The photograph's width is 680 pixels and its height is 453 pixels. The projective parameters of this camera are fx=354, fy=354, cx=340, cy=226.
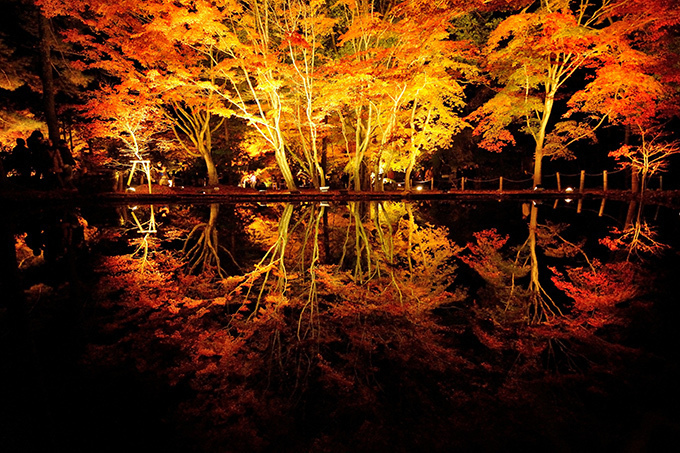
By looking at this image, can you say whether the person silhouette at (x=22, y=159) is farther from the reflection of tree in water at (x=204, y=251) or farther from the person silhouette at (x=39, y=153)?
the reflection of tree in water at (x=204, y=251)

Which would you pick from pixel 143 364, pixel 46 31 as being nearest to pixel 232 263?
pixel 143 364

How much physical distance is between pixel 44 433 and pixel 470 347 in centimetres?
346

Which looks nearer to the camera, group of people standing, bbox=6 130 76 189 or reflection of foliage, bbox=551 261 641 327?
reflection of foliage, bbox=551 261 641 327

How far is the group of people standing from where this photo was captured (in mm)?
11734

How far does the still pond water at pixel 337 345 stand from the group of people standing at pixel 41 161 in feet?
17.1

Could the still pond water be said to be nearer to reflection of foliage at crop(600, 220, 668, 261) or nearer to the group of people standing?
reflection of foliage at crop(600, 220, 668, 261)

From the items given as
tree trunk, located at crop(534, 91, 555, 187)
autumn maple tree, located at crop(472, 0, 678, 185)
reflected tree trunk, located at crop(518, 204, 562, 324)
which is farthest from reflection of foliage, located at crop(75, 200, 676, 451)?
tree trunk, located at crop(534, 91, 555, 187)

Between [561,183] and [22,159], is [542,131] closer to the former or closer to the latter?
[561,183]

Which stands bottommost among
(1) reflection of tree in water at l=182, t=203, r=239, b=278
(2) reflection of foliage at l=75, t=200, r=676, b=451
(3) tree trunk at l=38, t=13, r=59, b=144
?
(2) reflection of foliage at l=75, t=200, r=676, b=451

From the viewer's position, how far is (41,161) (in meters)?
11.9

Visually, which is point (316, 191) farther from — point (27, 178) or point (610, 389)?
point (610, 389)

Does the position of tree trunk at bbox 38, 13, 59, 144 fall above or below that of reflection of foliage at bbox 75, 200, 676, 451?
above

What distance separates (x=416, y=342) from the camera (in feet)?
12.0

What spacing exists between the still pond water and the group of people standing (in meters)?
5.21
